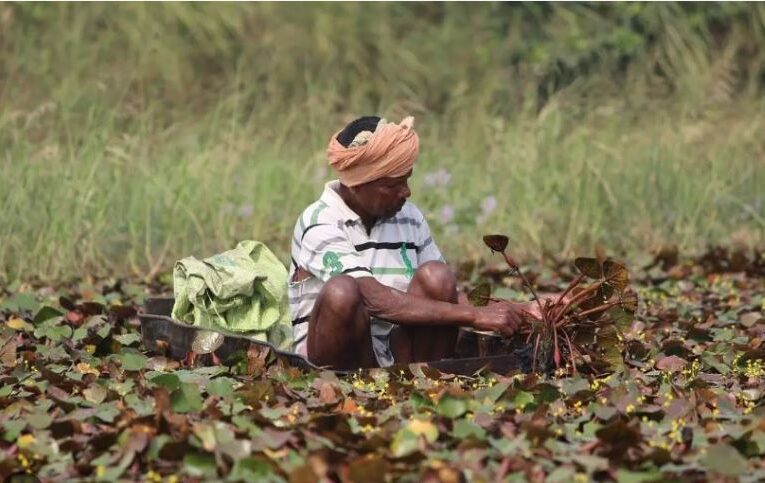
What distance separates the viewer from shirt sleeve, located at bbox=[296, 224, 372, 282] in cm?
565

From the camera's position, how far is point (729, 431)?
14.9 ft

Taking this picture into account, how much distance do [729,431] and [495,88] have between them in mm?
8828

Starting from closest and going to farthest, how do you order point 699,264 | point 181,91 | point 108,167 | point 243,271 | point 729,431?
point 729,431 → point 243,271 → point 699,264 → point 108,167 → point 181,91

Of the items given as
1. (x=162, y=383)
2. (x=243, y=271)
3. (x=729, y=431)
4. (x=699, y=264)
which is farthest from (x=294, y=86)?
(x=729, y=431)

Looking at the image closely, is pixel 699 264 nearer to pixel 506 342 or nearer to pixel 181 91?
pixel 506 342

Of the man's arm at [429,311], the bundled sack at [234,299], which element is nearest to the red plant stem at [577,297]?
the man's arm at [429,311]

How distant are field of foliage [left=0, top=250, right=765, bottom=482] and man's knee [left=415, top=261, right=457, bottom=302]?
31cm

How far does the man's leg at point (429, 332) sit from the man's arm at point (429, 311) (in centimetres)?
7

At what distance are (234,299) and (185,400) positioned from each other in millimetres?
1415

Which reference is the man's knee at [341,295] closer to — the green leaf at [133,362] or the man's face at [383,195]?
the man's face at [383,195]

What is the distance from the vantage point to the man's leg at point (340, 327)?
5449mm

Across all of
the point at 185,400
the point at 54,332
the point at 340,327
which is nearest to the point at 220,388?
the point at 185,400

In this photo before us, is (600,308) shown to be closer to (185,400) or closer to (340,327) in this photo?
(340,327)

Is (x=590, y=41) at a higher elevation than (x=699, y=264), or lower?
higher
